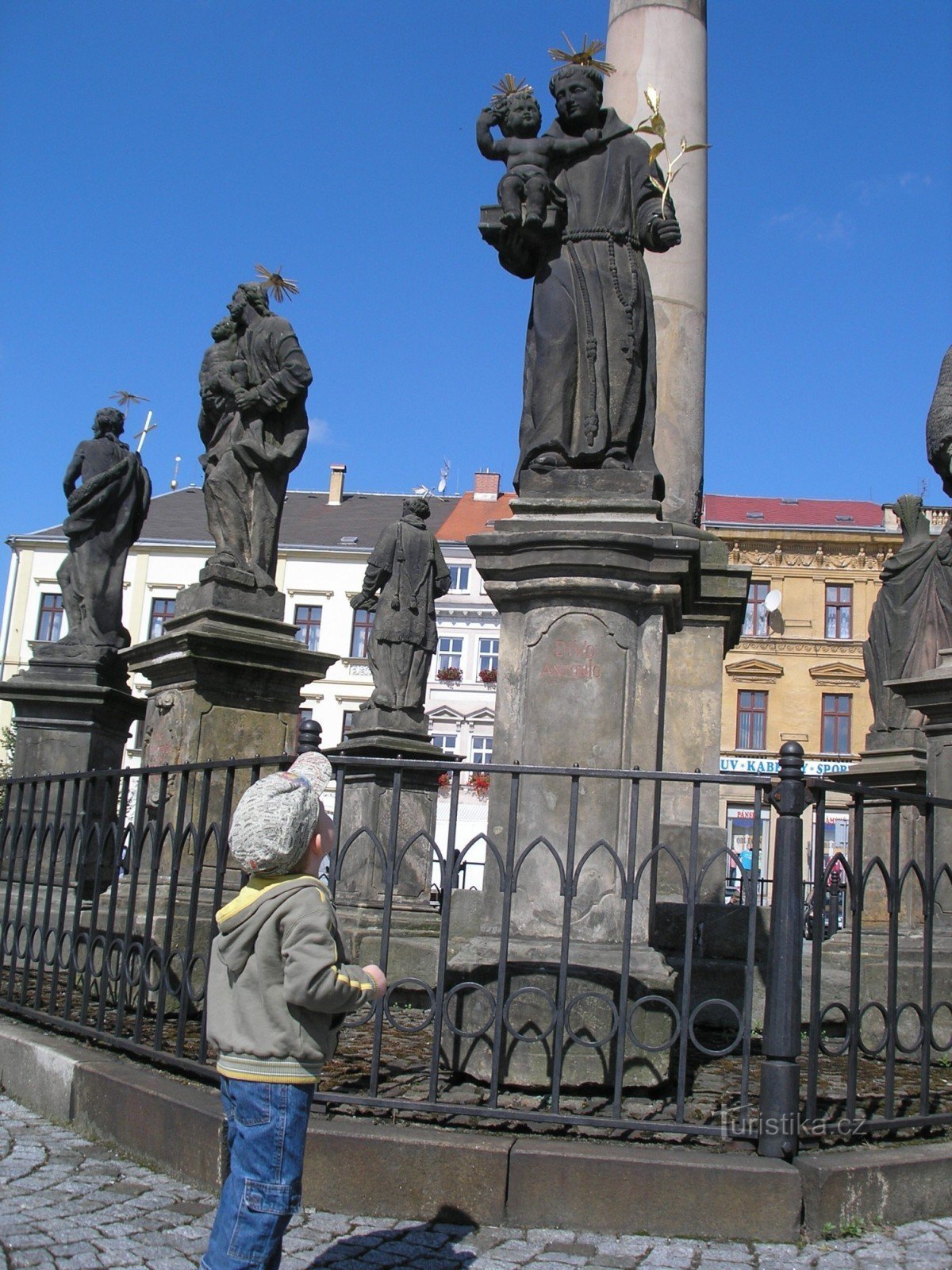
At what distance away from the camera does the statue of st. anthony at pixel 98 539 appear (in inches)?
414

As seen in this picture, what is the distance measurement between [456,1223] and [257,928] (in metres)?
1.41

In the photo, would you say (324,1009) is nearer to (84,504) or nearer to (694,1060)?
(694,1060)

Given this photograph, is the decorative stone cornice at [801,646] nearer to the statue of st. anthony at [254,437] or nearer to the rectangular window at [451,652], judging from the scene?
the rectangular window at [451,652]

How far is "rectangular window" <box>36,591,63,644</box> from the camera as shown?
48.2 m

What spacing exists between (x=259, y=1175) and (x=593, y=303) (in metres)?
4.14

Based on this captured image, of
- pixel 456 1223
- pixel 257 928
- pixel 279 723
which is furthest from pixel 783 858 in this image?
pixel 279 723

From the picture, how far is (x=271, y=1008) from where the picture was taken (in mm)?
3059

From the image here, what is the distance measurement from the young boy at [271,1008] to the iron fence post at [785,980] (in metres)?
1.51

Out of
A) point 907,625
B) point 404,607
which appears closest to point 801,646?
point 404,607

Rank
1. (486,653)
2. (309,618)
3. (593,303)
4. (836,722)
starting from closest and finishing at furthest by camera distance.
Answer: (593,303), (836,722), (486,653), (309,618)

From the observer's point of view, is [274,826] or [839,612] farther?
[839,612]

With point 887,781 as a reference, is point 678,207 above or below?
above

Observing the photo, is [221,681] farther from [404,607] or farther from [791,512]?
[791,512]

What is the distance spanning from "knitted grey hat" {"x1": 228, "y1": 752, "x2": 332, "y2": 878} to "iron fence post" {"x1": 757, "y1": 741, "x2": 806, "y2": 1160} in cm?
157
